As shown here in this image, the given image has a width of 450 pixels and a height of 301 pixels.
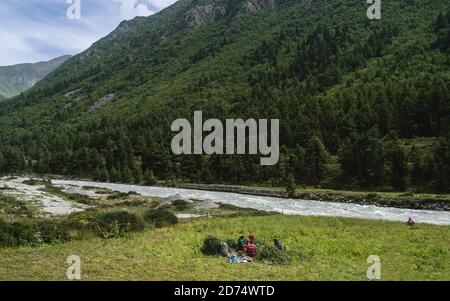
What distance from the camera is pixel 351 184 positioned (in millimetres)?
112125

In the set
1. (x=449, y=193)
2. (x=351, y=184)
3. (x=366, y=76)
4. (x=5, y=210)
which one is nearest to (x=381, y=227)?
(x=5, y=210)

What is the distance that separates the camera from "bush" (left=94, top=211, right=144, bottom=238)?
36.6 m

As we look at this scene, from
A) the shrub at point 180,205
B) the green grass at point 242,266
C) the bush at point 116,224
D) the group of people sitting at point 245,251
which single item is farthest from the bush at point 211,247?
the shrub at point 180,205

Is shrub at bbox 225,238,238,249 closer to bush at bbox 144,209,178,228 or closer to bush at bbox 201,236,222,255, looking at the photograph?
bush at bbox 201,236,222,255

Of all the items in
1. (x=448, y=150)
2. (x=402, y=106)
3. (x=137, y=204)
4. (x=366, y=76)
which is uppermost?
(x=366, y=76)

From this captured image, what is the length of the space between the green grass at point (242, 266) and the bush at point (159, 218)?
5299 mm

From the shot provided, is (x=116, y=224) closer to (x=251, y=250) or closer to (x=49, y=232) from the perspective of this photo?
(x=49, y=232)

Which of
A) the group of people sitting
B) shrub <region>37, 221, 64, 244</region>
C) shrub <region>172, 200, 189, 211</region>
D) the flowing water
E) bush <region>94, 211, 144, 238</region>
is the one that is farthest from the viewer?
shrub <region>172, 200, 189, 211</region>

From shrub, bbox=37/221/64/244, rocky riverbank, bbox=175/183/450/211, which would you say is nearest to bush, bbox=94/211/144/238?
shrub, bbox=37/221/64/244

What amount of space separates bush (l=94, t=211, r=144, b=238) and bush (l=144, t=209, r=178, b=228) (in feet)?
8.49

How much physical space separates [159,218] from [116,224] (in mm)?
7847

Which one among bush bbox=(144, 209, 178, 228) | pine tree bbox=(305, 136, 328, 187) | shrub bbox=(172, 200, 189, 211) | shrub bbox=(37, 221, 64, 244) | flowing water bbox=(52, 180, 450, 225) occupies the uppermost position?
pine tree bbox=(305, 136, 328, 187)

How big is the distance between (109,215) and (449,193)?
255 feet
